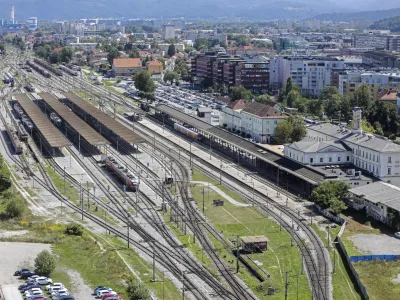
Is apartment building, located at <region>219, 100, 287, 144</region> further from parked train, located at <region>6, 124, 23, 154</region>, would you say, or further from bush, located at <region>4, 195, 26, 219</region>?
bush, located at <region>4, 195, 26, 219</region>

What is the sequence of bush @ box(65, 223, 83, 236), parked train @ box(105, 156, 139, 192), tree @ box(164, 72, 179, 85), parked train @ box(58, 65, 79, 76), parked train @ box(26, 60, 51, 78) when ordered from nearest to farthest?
bush @ box(65, 223, 83, 236) < parked train @ box(105, 156, 139, 192) < tree @ box(164, 72, 179, 85) < parked train @ box(26, 60, 51, 78) < parked train @ box(58, 65, 79, 76)

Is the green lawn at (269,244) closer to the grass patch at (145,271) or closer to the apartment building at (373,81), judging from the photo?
the grass patch at (145,271)

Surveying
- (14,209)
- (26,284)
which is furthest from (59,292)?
(14,209)

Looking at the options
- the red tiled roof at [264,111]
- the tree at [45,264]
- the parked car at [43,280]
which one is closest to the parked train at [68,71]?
the red tiled roof at [264,111]

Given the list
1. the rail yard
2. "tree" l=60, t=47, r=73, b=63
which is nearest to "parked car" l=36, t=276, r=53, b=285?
the rail yard

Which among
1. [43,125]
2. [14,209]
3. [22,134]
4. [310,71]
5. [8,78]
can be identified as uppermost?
[310,71]

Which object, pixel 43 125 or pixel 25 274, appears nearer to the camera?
pixel 25 274

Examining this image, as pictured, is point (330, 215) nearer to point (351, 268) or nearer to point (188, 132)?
point (351, 268)
